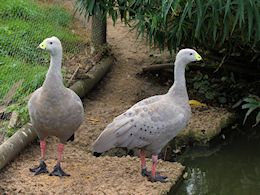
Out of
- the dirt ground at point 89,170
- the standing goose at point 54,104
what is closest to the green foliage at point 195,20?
the dirt ground at point 89,170

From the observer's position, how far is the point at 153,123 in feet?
14.8

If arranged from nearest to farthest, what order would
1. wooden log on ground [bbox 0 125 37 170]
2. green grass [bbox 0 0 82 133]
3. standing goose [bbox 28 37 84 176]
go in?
standing goose [bbox 28 37 84 176], wooden log on ground [bbox 0 125 37 170], green grass [bbox 0 0 82 133]

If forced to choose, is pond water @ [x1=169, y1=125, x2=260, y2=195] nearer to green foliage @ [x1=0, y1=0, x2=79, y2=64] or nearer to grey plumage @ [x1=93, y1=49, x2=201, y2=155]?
grey plumage @ [x1=93, y1=49, x2=201, y2=155]

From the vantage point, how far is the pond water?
16.9 ft

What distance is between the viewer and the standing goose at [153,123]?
450 centimetres

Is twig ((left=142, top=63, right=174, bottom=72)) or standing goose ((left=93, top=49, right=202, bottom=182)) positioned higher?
standing goose ((left=93, top=49, right=202, bottom=182))

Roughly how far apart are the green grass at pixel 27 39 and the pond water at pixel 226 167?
1.59m

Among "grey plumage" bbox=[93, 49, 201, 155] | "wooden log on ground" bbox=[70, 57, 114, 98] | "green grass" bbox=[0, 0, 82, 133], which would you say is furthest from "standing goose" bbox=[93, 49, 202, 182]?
"wooden log on ground" bbox=[70, 57, 114, 98]

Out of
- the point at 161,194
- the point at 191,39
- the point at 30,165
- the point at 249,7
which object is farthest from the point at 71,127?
the point at 191,39

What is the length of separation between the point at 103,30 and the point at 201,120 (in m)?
2.03

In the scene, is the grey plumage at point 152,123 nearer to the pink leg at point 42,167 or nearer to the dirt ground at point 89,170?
the dirt ground at point 89,170

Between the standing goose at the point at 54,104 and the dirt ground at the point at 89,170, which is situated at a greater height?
the standing goose at the point at 54,104

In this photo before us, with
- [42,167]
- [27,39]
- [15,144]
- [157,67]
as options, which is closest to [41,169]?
[42,167]

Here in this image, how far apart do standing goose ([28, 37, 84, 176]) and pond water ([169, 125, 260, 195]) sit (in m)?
1.08
